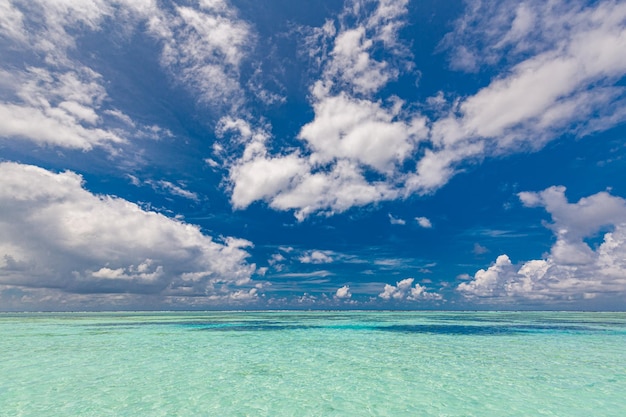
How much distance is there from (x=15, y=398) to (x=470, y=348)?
26.0 metres

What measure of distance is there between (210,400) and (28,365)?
1347 cm

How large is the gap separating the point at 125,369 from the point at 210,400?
25.4ft

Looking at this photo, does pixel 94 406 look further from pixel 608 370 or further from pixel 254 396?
pixel 608 370

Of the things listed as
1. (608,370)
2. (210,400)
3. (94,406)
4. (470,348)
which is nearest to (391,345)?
(470,348)

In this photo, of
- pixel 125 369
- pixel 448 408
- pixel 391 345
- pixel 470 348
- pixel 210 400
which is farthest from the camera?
pixel 391 345

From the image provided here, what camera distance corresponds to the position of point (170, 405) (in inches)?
441

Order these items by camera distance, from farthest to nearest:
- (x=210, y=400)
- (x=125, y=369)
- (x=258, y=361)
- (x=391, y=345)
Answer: (x=391, y=345)
(x=258, y=361)
(x=125, y=369)
(x=210, y=400)

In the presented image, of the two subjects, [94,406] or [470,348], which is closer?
[94,406]

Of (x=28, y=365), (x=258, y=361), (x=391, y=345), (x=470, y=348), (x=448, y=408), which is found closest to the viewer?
(x=448, y=408)

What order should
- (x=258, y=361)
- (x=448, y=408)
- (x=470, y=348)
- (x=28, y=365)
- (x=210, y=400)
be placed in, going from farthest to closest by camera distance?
(x=470, y=348), (x=258, y=361), (x=28, y=365), (x=210, y=400), (x=448, y=408)

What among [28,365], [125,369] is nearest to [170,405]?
[125,369]

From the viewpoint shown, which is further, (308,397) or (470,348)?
(470,348)

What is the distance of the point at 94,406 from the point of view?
11.1 m

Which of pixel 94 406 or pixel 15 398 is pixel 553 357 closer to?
pixel 94 406
